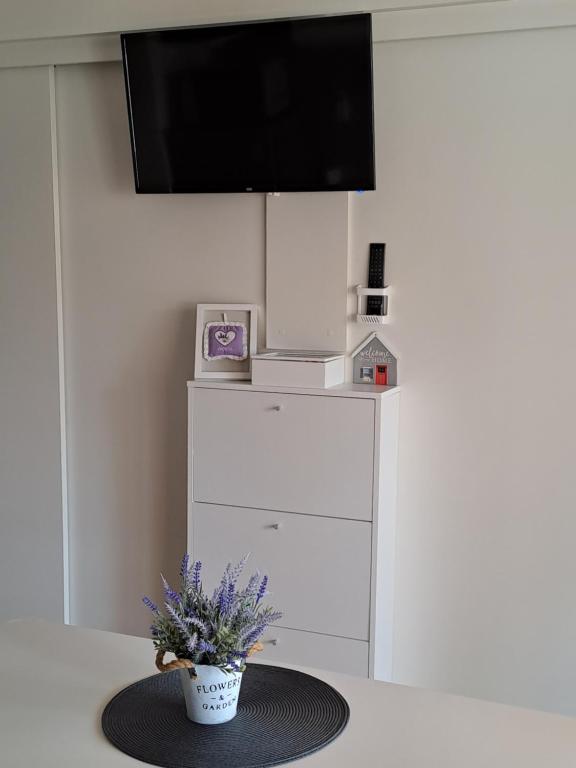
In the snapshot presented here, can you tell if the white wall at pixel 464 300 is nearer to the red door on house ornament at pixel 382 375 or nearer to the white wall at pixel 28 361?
the red door on house ornament at pixel 382 375

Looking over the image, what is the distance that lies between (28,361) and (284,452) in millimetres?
1253

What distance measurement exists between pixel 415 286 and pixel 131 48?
1.33m

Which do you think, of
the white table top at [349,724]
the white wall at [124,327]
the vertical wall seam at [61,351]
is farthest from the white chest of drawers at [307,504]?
the white table top at [349,724]

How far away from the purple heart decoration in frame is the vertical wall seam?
0.68 m

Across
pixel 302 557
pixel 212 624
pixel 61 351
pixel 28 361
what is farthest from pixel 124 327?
pixel 212 624

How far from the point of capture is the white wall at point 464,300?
9.77 feet

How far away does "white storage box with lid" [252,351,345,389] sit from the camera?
3.02 metres

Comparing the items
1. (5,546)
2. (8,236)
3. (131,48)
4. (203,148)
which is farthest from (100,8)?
(5,546)

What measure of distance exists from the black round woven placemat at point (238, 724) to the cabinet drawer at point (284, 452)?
117cm

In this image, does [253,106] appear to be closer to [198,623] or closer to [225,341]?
[225,341]

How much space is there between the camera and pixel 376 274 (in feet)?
10.4

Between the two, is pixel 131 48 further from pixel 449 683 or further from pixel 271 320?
pixel 449 683

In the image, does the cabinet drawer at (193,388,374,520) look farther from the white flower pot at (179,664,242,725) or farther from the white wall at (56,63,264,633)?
the white flower pot at (179,664,242,725)

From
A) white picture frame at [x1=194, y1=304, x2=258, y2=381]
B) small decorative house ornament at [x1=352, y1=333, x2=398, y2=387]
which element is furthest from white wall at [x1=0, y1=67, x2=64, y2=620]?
small decorative house ornament at [x1=352, y1=333, x2=398, y2=387]
